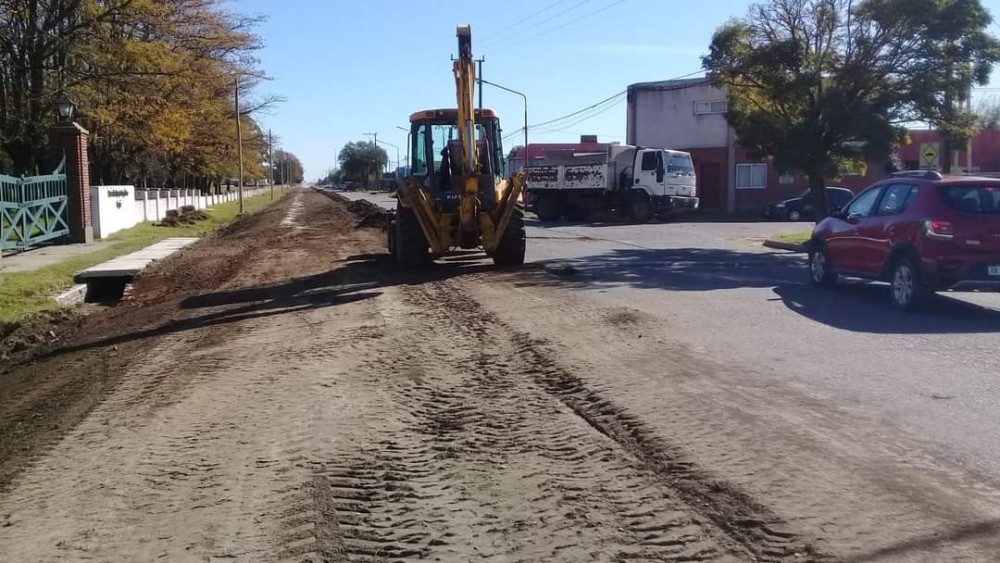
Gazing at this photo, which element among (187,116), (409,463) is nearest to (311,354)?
(409,463)

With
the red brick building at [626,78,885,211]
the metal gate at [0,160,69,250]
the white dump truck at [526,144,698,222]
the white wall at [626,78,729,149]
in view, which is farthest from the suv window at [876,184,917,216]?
the white wall at [626,78,729,149]

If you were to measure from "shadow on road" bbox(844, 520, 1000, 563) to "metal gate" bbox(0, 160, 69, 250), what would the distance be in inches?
835

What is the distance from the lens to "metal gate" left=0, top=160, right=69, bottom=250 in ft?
72.5

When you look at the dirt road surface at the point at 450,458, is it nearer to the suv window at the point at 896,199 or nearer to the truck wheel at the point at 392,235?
the suv window at the point at 896,199

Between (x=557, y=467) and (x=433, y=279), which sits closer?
(x=557, y=467)

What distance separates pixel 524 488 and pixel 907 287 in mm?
8528

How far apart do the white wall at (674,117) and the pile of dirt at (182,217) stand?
24.4 metres

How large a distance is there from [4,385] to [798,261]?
53.6ft

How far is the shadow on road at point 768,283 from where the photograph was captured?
11492mm

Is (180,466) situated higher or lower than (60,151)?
lower

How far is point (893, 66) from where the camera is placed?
23.9 meters

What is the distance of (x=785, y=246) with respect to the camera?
86.8 feet

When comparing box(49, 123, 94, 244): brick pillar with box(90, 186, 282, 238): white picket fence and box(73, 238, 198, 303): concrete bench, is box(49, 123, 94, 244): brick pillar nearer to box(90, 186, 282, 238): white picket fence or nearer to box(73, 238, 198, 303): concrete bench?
box(90, 186, 282, 238): white picket fence

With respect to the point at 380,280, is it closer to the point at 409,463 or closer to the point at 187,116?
the point at 409,463
